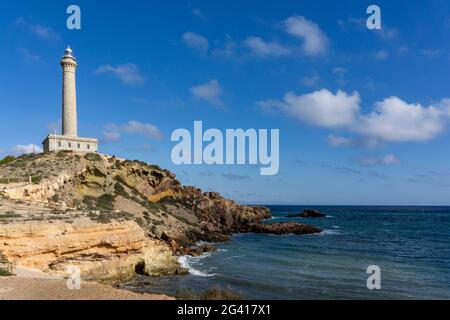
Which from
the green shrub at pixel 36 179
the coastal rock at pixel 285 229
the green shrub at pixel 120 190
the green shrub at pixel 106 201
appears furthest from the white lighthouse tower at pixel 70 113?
the coastal rock at pixel 285 229

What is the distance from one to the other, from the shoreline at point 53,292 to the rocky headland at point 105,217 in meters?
4.74

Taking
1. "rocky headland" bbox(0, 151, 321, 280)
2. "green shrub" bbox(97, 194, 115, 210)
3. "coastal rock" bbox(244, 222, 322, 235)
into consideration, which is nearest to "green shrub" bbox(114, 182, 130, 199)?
"rocky headland" bbox(0, 151, 321, 280)

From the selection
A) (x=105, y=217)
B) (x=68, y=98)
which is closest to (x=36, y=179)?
(x=105, y=217)

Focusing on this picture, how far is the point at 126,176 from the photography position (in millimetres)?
53438

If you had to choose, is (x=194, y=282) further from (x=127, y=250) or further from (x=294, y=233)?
(x=294, y=233)

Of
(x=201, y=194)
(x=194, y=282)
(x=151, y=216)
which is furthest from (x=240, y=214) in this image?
(x=194, y=282)

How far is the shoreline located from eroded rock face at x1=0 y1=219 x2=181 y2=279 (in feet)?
14.1

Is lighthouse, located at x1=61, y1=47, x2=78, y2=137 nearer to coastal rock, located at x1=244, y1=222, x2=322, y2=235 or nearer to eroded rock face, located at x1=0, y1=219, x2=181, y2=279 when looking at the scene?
eroded rock face, located at x1=0, y1=219, x2=181, y2=279

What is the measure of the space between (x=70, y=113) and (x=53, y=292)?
44824 mm

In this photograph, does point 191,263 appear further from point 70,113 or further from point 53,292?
point 70,113

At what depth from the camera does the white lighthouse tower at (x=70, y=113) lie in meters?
51.0

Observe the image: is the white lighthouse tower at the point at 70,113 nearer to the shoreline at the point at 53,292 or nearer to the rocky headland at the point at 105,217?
the rocky headland at the point at 105,217
